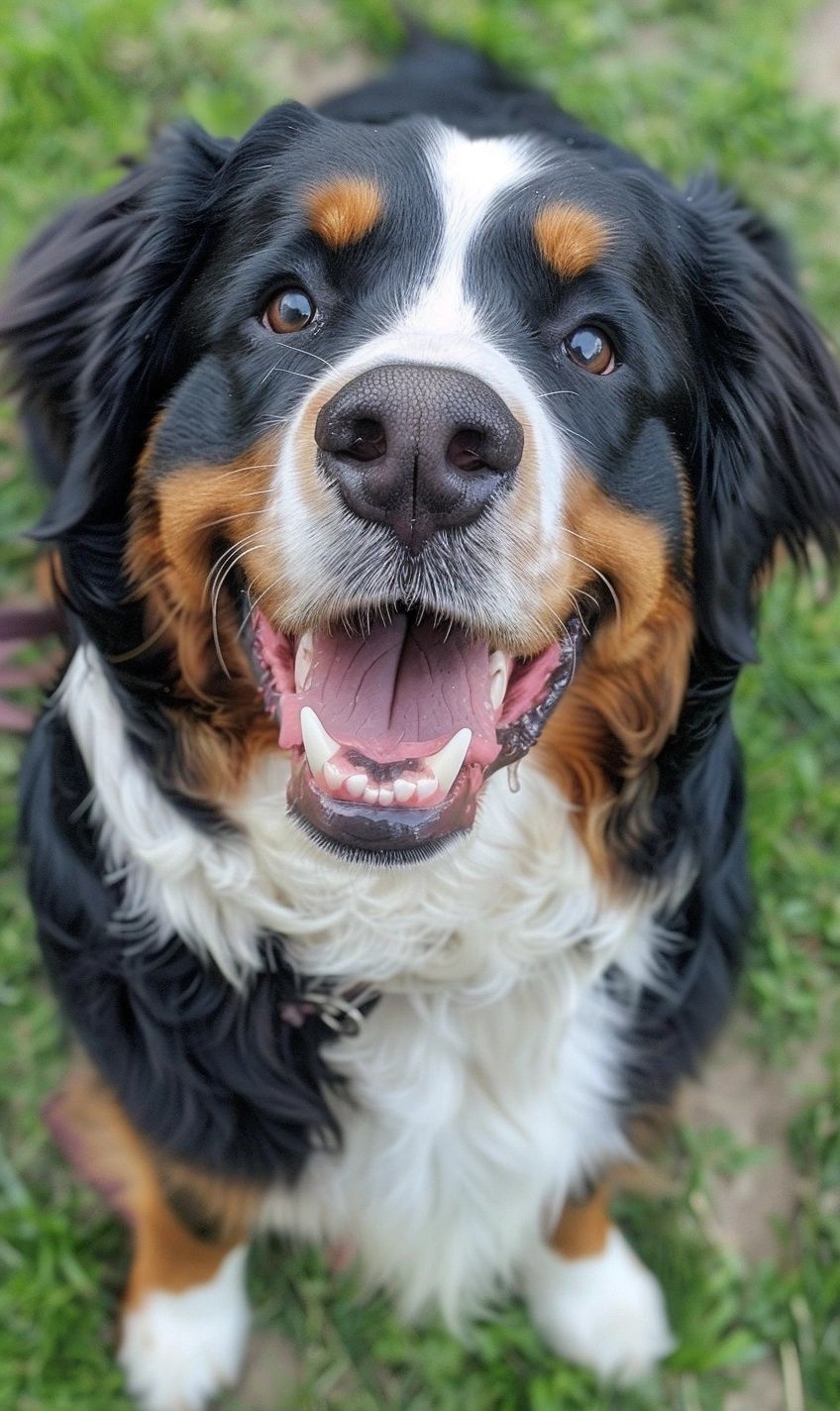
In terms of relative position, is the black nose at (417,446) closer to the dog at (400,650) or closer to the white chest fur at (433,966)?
the dog at (400,650)

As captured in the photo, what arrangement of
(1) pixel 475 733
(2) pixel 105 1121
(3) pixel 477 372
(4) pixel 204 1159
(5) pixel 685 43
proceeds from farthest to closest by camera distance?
(5) pixel 685 43
(2) pixel 105 1121
(4) pixel 204 1159
(1) pixel 475 733
(3) pixel 477 372

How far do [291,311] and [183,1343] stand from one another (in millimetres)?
2077

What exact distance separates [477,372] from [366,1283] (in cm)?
198

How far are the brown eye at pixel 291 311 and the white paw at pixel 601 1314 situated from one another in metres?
1.94

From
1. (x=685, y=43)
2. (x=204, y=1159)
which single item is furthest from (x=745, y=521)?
(x=685, y=43)

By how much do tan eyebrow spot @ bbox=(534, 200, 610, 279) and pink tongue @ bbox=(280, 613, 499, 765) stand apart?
561 millimetres

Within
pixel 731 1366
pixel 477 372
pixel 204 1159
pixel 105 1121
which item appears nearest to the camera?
pixel 477 372

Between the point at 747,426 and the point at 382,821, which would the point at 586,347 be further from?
the point at 382,821

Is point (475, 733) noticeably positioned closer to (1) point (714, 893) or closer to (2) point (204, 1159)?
(1) point (714, 893)

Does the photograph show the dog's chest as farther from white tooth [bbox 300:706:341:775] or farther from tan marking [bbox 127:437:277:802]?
white tooth [bbox 300:706:341:775]

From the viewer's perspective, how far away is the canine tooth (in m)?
2.00

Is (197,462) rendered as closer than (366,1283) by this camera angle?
Yes

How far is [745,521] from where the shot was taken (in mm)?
2254

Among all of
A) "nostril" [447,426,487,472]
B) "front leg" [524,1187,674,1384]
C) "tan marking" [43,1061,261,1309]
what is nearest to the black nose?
"nostril" [447,426,487,472]
